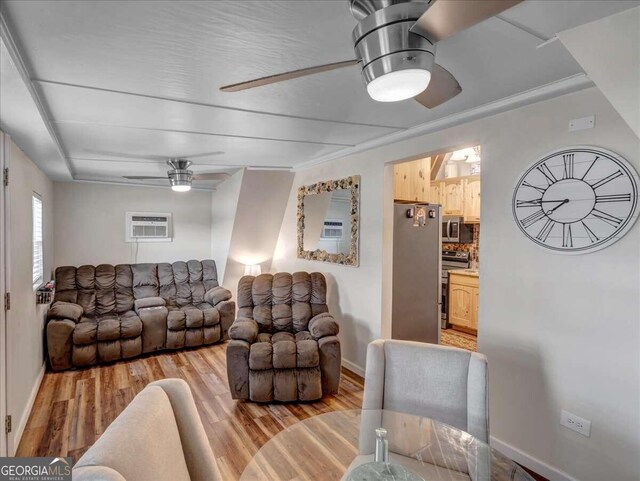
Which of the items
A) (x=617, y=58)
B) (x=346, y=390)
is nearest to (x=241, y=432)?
(x=346, y=390)

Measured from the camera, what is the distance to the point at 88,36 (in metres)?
1.33

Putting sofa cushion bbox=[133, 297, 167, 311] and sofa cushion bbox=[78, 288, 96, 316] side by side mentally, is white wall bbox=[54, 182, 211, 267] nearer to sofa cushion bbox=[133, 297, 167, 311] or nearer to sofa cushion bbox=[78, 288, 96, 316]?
sofa cushion bbox=[78, 288, 96, 316]

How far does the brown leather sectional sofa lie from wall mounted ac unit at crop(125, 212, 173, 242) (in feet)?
2.00

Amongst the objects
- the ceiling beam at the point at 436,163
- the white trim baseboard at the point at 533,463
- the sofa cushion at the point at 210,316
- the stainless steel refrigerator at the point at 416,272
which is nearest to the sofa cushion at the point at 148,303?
the sofa cushion at the point at 210,316

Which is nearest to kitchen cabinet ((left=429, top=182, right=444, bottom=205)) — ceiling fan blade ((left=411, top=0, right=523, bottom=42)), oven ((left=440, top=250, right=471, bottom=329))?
oven ((left=440, top=250, right=471, bottom=329))

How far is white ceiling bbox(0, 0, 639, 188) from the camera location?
1.21m

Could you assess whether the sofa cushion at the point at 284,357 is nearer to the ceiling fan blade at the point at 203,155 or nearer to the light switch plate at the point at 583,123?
the ceiling fan blade at the point at 203,155

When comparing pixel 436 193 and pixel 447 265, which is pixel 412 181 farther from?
pixel 447 265

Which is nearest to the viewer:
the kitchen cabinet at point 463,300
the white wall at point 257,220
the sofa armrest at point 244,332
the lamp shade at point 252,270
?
the sofa armrest at point 244,332

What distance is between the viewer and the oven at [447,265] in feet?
17.0

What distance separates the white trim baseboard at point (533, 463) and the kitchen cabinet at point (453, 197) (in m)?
3.62

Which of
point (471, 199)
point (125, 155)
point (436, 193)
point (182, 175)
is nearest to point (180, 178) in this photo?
point (182, 175)

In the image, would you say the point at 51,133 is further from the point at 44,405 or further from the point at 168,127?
the point at 44,405

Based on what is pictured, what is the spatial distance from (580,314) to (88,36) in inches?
109
